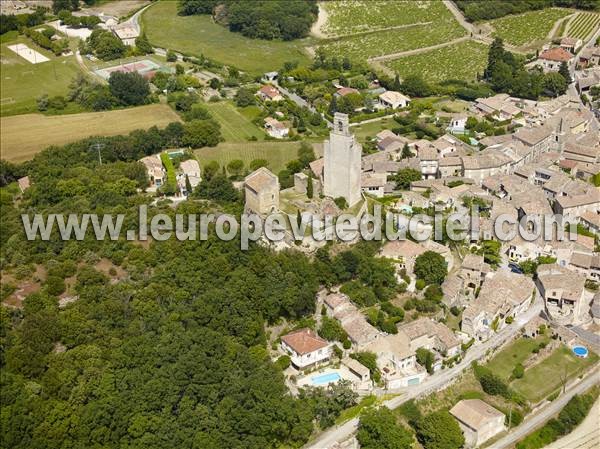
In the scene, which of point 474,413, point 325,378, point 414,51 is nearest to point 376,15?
point 414,51

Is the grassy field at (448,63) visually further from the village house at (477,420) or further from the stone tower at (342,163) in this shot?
the village house at (477,420)

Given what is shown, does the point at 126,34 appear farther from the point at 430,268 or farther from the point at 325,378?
the point at 325,378

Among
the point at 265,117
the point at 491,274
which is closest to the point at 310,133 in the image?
the point at 265,117

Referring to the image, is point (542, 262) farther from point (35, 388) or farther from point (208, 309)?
point (35, 388)

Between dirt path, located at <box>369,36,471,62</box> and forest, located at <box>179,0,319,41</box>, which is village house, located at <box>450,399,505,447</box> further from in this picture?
forest, located at <box>179,0,319,41</box>

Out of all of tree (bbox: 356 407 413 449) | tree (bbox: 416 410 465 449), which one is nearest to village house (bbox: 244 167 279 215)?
tree (bbox: 356 407 413 449)

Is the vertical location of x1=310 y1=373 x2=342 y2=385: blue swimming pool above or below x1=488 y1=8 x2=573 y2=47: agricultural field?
below
